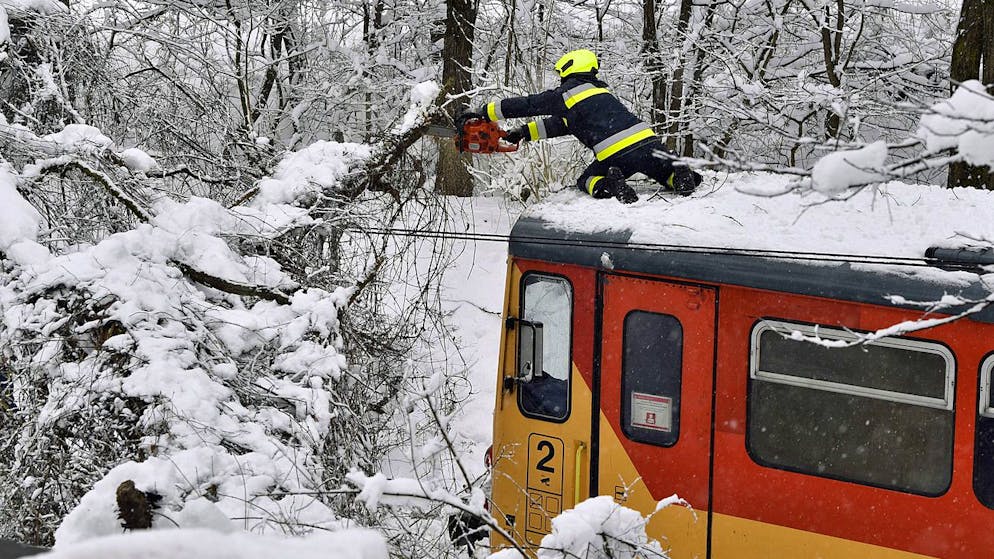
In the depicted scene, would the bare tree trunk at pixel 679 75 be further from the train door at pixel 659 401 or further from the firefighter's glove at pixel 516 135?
the train door at pixel 659 401

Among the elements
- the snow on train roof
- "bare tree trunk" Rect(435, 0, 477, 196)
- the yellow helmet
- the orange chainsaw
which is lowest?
the snow on train roof

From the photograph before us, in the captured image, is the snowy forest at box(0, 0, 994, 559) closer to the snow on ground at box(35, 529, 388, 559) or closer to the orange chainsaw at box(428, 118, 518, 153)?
the snow on ground at box(35, 529, 388, 559)

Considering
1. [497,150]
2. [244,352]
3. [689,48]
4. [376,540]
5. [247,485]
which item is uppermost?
[689,48]

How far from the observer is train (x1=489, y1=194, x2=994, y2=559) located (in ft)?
15.5

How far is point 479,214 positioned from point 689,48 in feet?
10.9

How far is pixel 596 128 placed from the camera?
21.9ft

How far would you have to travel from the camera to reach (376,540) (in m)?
1.95

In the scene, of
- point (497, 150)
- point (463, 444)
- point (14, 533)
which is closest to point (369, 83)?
point (463, 444)

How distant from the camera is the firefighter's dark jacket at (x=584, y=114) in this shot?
21.5 feet

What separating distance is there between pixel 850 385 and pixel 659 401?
3.26ft

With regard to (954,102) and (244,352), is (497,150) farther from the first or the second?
(954,102)

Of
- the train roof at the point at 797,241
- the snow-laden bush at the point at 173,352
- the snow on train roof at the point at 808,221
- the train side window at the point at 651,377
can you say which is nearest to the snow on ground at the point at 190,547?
the snow-laden bush at the point at 173,352

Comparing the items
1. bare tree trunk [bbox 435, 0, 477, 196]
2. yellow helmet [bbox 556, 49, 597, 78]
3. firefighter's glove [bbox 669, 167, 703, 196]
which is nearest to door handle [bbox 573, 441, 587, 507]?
firefighter's glove [bbox 669, 167, 703, 196]

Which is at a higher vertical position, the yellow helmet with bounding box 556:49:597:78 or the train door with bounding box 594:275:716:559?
the yellow helmet with bounding box 556:49:597:78
